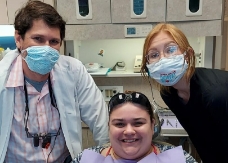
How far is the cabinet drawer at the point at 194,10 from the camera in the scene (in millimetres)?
2090

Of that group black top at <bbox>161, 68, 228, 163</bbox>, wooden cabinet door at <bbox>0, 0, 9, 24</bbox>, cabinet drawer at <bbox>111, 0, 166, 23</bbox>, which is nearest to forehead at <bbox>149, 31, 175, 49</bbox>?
black top at <bbox>161, 68, 228, 163</bbox>

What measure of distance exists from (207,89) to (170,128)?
2.80ft

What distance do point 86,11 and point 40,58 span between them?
975mm

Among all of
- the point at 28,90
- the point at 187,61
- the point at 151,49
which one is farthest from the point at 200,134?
the point at 28,90

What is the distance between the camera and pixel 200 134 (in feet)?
4.87

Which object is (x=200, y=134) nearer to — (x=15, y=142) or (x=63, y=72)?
(x=63, y=72)

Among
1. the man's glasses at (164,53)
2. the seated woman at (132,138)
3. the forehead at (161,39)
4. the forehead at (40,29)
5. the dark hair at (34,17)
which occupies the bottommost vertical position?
the seated woman at (132,138)

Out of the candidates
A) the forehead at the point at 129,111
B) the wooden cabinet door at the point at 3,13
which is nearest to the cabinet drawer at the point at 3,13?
the wooden cabinet door at the point at 3,13

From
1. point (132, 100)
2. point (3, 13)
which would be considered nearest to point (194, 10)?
point (132, 100)

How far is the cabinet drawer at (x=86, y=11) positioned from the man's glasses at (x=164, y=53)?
0.95 metres

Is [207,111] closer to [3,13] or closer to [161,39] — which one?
[161,39]

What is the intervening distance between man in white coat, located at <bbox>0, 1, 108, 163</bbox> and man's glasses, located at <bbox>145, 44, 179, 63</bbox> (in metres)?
0.45

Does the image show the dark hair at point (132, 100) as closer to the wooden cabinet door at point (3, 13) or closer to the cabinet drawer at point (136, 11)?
the cabinet drawer at point (136, 11)

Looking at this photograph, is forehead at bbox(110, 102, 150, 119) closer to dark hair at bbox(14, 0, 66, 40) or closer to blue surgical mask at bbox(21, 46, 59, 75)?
blue surgical mask at bbox(21, 46, 59, 75)
